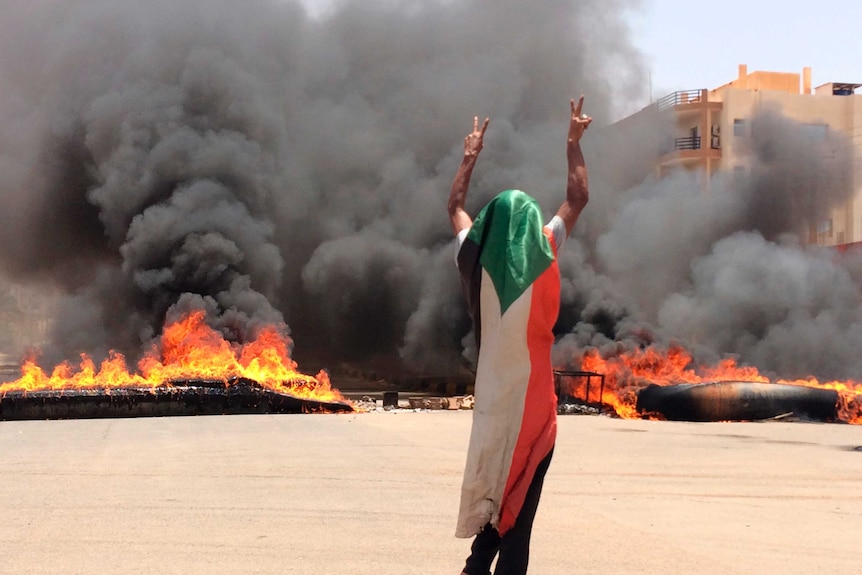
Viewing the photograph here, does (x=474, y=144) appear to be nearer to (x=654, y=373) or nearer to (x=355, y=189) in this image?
(x=654, y=373)

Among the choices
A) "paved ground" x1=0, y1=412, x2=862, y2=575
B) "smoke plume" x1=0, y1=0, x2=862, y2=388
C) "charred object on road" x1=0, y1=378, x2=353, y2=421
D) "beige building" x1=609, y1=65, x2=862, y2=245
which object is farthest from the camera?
"beige building" x1=609, y1=65, x2=862, y2=245

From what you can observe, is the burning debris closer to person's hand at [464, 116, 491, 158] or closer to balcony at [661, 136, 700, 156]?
person's hand at [464, 116, 491, 158]

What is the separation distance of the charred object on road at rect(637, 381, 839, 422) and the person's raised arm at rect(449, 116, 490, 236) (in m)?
14.6

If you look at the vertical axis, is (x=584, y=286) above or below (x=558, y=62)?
below

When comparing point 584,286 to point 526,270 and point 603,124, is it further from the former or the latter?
point 526,270

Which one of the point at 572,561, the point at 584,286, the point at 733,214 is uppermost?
the point at 733,214

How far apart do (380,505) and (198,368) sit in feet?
48.6

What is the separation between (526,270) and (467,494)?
2.73ft

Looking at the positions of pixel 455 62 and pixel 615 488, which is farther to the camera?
pixel 455 62

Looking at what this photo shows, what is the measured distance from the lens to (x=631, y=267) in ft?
111

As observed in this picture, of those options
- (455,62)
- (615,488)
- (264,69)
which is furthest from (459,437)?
(455,62)

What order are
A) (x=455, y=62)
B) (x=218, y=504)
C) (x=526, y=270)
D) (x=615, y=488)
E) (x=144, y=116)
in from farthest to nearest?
(x=455, y=62) → (x=144, y=116) → (x=615, y=488) → (x=218, y=504) → (x=526, y=270)

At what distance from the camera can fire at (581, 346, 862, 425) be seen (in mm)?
20766

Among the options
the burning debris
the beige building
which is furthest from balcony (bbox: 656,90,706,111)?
the burning debris
